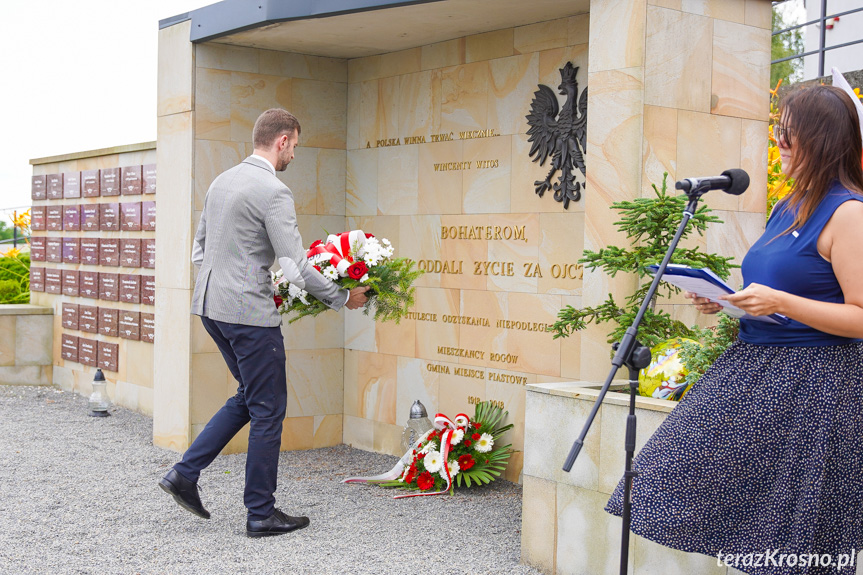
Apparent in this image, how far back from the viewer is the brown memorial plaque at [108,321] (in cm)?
948

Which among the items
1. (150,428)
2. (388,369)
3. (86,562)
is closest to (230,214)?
(86,562)

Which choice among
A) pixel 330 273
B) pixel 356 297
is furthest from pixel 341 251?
pixel 356 297

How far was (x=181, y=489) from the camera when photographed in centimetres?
507

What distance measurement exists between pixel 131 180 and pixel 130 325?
1.42 m

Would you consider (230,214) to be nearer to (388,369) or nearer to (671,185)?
(671,185)

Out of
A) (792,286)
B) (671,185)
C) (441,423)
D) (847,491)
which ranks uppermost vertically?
(671,185)

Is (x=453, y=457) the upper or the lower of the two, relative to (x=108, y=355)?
lower

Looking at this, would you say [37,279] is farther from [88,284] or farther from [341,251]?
[341,251]

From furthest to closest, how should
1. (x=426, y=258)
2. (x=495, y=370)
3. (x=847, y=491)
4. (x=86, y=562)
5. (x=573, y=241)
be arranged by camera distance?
(x=426, y=258) < (x=495, y=370) < (x=573, y=241) < (x=86, y=562) < (x=847, y=491)

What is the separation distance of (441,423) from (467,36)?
276 cm

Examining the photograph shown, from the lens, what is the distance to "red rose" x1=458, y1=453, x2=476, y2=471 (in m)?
6.13

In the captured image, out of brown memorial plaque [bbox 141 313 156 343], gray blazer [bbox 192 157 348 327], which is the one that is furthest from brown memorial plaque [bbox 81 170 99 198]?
gray blazer [bbox 192 157 348 327]

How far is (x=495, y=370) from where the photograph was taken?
6512 mm

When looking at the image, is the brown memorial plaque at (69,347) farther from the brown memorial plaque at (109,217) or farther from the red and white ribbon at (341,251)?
the red and white ribbon at (341,251)
